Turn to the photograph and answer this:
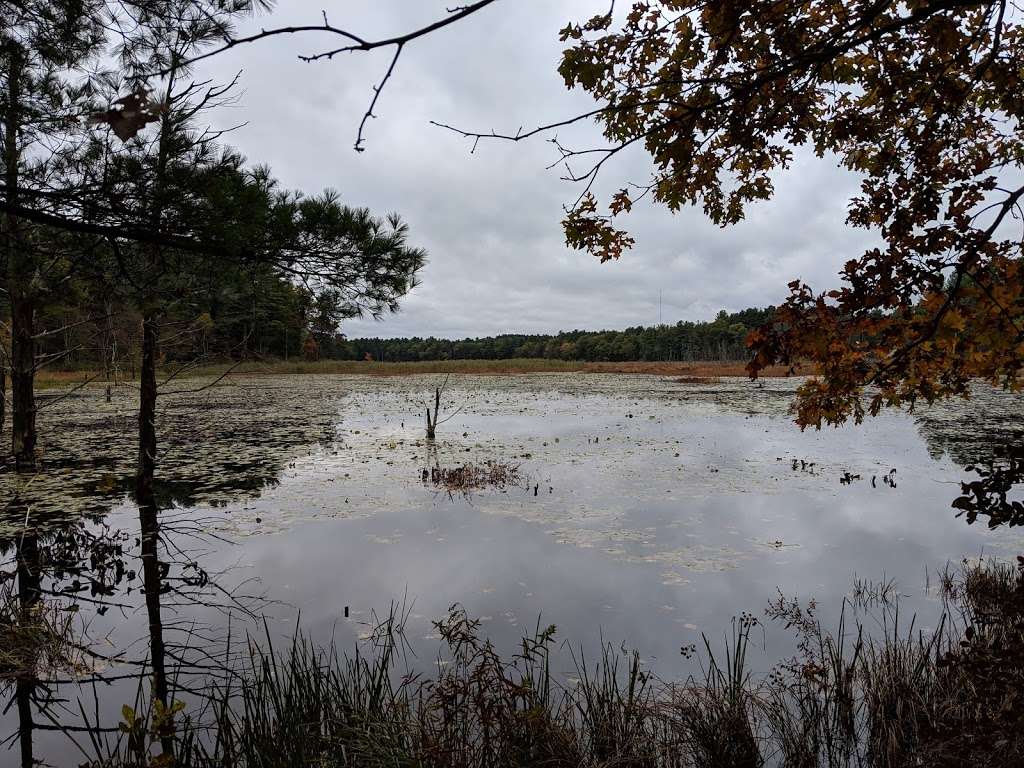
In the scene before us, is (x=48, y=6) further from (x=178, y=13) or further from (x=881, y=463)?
(x=881, y=463)

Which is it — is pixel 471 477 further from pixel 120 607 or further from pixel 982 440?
pixel 982 440

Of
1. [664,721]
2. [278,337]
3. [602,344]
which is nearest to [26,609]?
[664,721]

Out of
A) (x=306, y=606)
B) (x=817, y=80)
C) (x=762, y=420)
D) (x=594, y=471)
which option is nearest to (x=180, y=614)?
(x=306, y=606)

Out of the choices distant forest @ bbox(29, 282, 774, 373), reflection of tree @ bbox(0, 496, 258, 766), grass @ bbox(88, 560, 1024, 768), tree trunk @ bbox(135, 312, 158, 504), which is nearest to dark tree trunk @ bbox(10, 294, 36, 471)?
distant forest @ bbox(29, 282, 774, 373)

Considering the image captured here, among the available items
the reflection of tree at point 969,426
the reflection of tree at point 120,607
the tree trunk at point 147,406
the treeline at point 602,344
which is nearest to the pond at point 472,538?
the reflection of tree at point 120,607

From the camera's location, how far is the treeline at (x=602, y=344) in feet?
333

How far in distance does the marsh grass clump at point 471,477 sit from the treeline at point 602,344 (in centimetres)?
7645

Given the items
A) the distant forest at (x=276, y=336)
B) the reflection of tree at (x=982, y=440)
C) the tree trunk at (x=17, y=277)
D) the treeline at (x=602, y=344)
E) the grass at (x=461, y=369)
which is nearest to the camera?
the reflection of tree at (x=982, y=440)

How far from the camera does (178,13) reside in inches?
163

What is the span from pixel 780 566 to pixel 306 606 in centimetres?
518

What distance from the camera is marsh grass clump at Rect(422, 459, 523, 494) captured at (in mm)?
10398

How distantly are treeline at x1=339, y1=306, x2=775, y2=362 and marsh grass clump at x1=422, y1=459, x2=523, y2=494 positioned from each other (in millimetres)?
76452

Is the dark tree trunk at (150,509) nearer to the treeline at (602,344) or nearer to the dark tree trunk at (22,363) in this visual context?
the dark tree trunk at (22,363)

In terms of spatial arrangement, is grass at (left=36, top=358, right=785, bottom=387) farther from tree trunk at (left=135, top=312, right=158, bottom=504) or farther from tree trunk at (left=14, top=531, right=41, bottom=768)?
tree trunk at (left=14, top=531, right=41, bottom=768)
